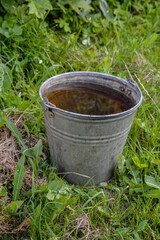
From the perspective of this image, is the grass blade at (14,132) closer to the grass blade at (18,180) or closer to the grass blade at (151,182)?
the grass blade at (18,180)

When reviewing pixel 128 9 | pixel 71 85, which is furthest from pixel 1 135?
pixel 128 9

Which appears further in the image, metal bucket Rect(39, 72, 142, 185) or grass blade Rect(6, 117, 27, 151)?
grass blade Rect(6, 117, 27, 151)

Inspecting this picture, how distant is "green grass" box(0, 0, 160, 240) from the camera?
1.52 metres

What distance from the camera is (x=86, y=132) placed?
5.07 ft

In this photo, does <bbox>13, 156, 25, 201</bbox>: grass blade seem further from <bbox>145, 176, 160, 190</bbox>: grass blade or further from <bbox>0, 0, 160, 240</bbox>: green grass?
<bbox>145, 176, 160, 190</bbox>: grass blade

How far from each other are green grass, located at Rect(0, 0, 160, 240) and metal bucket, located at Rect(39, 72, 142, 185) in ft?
0.35

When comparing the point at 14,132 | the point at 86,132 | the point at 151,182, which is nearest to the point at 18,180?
the point at 14,132

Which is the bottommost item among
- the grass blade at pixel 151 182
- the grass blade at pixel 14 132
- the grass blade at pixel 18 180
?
the grass blade at pixel 151 182

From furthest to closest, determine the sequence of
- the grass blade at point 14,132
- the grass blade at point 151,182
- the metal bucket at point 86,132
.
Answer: the grass blade at point 14,132 → the grass blade at point 151,182 → the metal bucket at point 86,132

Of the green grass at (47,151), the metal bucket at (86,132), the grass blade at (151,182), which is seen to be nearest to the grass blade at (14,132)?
the green grass at (47,151)

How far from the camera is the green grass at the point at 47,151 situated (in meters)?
1.52

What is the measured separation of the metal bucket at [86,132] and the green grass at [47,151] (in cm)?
11

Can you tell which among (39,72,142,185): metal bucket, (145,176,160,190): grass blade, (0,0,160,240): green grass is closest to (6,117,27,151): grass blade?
(0,0,160,240): green grass

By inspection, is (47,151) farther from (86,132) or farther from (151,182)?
(151,182)
